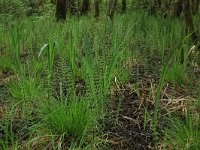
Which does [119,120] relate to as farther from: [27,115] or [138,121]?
[27,115]

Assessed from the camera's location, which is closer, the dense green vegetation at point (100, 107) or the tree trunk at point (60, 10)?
the dense green vegetation at point (100, 107)

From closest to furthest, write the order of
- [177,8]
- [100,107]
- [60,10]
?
[100,107] → [60,10] → [177,8]

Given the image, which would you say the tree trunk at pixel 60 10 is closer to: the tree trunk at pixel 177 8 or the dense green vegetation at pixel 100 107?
the tree trunk at pixel 177 8

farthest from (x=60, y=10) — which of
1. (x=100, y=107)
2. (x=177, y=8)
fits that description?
(x=100, y=107)

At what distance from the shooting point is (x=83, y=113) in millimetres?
1782

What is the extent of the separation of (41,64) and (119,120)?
1323 millimetres

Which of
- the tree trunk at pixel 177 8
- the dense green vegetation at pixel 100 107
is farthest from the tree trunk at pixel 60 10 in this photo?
the dense green vegetation at pixel 100 107

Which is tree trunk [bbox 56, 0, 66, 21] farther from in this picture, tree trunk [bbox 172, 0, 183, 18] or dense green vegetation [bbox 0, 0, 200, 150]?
dense green vegetation [bbox 0, 0, 200, 150]

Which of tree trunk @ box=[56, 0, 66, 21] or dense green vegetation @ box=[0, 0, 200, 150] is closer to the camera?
dense green vegetation @ box=[0, 0, 200, 150]

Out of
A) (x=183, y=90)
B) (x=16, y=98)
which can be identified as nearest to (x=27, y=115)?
(x=16, y=98)

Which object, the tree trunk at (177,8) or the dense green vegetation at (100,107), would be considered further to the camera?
the tree trunk at (177,8)

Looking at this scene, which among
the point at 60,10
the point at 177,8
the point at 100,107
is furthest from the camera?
the point at 177,8

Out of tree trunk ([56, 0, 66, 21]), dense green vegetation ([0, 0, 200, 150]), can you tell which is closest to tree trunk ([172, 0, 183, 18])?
tree trunk ([56, 0, 66, 21])

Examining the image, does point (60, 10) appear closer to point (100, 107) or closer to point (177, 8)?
point (177, 8)
